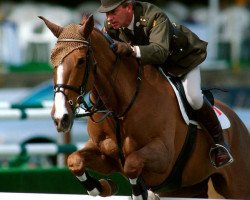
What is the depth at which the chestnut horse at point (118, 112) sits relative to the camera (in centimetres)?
562

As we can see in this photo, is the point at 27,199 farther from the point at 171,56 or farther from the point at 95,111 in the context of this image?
the point at 171,56

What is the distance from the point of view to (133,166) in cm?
582

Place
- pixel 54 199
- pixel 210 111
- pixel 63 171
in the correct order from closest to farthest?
pixel 54 199 → pixel 210 111 → pixel 63 171

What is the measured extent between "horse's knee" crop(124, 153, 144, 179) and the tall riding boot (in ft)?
3.02

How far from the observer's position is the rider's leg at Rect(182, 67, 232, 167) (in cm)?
653

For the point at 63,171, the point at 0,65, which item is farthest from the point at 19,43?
the point at 63,171

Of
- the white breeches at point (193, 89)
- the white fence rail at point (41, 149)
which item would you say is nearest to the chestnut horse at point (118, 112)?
the white breeches at point (193, 89)

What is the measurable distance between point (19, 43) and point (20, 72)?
2.55 feet

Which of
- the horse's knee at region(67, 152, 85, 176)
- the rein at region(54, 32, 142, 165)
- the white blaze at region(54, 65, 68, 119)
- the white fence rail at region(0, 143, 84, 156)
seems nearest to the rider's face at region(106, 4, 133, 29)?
the rein at region(54, 32, 142, 165)

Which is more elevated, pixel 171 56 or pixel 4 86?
pixel 171 56

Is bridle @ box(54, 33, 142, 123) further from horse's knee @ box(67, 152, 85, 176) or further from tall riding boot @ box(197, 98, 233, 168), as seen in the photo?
tall riding boot @ box(197, 98, 233, 168)

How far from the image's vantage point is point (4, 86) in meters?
17.8

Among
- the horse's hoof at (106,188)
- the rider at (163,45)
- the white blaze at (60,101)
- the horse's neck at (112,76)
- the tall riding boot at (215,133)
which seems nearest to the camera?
the white blaze at (60,101)

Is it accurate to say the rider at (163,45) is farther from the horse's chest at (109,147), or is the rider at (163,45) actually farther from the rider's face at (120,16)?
the horse's chest at (109,147)
